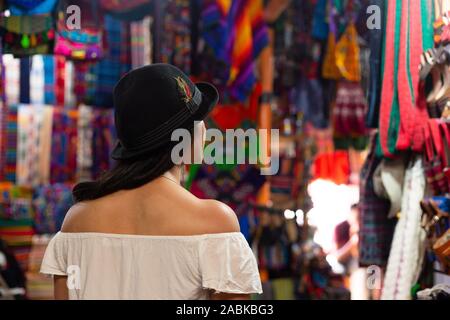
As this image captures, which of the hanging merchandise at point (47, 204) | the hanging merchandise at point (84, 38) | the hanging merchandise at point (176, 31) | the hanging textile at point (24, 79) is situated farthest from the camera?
the hanging merchandise at point (47, 204)

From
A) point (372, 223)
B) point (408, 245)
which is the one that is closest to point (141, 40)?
point (372, 223)

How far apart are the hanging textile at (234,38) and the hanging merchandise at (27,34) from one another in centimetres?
88

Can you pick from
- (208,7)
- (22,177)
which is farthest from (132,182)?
(22,177)

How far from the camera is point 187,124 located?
55.3 inches

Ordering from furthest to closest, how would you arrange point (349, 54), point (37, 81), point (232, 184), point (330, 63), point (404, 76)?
point (330, 63) < point (349, 54) < point (37, 81) < point (232, 184) < point (404, 76)

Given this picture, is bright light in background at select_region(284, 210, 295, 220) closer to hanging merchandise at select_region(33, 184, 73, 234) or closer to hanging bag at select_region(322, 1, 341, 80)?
hanging bag at select_region(322, 1, 341, 80)

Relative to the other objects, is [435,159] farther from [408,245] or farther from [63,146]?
[63,146]

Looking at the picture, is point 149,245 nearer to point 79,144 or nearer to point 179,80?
point 179,80

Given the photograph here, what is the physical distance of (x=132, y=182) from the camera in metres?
1.39

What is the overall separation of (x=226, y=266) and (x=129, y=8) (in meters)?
1.87

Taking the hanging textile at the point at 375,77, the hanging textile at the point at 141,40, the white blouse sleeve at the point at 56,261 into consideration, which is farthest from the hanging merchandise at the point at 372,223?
the white blouse sleeve at the point at 56,261

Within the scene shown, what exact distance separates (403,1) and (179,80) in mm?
861

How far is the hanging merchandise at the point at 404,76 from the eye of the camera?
77.4 inches

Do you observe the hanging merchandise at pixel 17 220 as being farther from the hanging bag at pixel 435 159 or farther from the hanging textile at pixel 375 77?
the hanging bag at pixel 435 159
